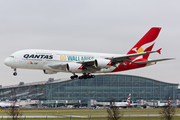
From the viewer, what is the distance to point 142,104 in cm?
13350

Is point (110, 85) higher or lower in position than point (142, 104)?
higher

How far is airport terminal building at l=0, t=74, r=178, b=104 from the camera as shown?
451 ft

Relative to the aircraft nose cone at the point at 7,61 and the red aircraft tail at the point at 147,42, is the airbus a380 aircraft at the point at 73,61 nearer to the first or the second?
the aircraft nose cone at the point at 7,61

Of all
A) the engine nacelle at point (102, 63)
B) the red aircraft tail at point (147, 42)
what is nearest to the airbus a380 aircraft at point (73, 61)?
the engine nacelle at point (102, 63)

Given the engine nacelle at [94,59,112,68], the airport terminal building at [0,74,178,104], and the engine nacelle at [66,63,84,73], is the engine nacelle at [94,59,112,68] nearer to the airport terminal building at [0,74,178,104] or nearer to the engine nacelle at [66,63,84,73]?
the engine nacelle at [66,63,84,73]

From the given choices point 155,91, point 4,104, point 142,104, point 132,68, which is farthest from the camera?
point 155,91

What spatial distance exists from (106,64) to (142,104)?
79169mm

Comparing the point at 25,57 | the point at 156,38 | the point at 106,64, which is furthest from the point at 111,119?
the point at 156,38

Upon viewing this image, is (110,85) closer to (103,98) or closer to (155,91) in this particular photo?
(103,98)

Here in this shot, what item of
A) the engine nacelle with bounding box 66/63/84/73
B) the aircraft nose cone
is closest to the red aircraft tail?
the engine nacelle with bounding box 66/63/84/73

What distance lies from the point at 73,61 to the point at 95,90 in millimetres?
78680

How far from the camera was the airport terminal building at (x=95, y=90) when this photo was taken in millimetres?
137375

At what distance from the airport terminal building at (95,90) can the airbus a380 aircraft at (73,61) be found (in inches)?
2830

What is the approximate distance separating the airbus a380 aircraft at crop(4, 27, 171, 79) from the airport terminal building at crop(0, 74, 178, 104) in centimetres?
7188
